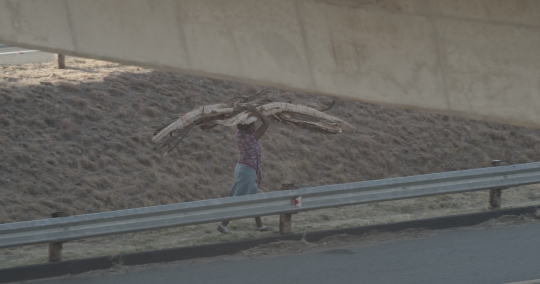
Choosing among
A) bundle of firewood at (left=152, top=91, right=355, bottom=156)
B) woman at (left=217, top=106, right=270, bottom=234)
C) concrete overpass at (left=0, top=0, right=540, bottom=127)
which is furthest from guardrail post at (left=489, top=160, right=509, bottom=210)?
concrete overpass at (left=0, top=0, right=540, bottom=127)

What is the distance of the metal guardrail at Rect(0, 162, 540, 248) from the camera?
27.2 ft

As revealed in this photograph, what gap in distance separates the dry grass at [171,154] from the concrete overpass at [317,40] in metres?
3.75

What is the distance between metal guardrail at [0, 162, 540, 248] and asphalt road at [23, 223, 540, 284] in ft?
1.64

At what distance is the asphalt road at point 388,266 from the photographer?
8009 millimetres

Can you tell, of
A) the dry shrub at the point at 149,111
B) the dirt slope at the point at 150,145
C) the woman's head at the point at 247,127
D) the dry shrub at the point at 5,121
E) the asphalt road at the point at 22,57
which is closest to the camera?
the woman's head at the point at 247,127

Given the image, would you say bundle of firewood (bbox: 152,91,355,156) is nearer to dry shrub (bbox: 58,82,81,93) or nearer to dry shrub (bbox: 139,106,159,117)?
dry shrub (bbox: 139,106,159,117)

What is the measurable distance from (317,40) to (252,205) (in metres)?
3.49

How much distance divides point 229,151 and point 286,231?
5.11 meters

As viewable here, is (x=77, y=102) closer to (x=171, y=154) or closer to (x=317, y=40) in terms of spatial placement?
(x=171, y=154)

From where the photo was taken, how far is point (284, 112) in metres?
10.1

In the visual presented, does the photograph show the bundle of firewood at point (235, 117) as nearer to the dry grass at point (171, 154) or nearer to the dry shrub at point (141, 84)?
the dry grass at point (171, 154)

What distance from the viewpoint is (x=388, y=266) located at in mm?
8469

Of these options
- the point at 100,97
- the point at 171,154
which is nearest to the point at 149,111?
the point at 100,97

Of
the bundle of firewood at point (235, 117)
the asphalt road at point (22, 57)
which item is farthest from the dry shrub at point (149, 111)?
the bundle of firewood at point (235, 117)
